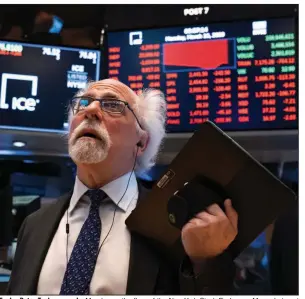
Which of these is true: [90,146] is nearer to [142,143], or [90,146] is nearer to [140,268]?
[142,143]

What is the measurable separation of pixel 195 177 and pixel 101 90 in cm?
57

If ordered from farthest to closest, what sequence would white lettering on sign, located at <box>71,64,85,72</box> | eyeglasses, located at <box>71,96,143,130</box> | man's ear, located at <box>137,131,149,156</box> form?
white lettering on sign, located at <box>71,64,85,72</box>, man's ear, located at <box>137,131,149,156</box>, eyeglasses, located at <box>71,96,143,130</box>

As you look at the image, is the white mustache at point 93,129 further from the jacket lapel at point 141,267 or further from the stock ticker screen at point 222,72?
the stock ticker screen at point 222,72

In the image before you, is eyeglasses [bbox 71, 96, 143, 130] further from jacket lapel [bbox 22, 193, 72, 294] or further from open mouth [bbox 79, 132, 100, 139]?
jacket lapel [bbox 22, 193, 72, 294]

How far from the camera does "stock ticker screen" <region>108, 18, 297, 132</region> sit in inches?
93.6

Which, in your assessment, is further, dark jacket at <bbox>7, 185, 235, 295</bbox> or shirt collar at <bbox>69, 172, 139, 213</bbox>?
shirt collar at <bbox>69, 172, 139, 213</bbox>

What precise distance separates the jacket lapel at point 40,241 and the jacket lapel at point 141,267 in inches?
11.5

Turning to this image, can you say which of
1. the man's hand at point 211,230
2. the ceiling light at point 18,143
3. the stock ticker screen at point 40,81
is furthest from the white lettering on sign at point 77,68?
the man's hand at point 211,230

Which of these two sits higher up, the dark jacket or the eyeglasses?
the eyeglasses

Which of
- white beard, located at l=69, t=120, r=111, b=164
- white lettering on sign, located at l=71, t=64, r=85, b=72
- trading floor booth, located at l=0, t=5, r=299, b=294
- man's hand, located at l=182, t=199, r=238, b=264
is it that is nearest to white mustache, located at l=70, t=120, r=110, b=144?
white beard, located at l=69, t=120, r=111, b=164

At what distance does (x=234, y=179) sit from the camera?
1180 millimetres

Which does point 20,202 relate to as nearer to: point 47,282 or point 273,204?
point 47,282

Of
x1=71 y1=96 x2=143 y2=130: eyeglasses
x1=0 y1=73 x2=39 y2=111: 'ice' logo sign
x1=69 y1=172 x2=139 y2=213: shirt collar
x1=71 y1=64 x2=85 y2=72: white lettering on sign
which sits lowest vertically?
x1=69 y1=172 x2=139 y2=213: shirt collar

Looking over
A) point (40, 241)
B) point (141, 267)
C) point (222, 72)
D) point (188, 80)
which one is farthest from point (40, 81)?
point (141, 267)
